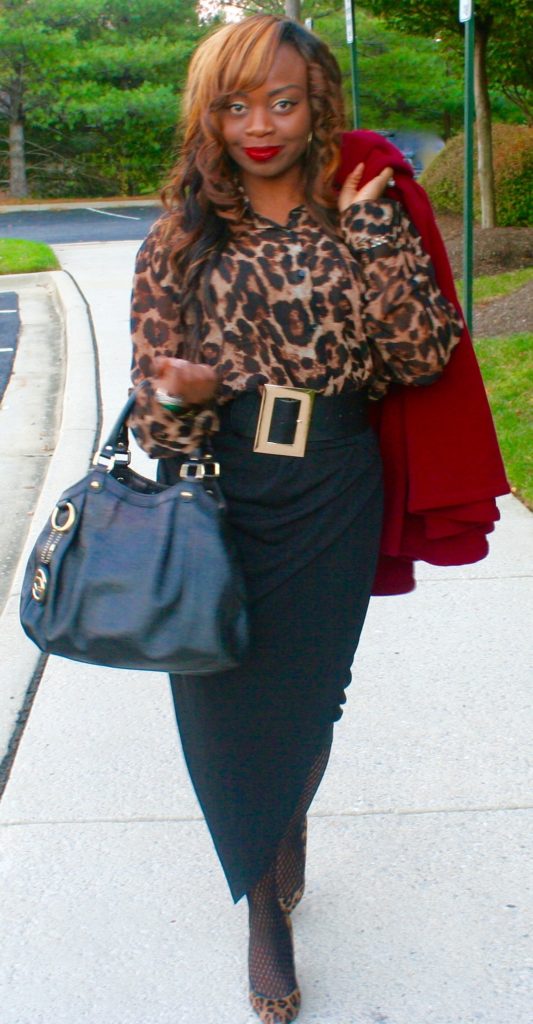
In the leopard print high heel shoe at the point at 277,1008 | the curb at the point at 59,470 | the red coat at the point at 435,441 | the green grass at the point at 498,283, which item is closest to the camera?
the red coat at the point at 435,441

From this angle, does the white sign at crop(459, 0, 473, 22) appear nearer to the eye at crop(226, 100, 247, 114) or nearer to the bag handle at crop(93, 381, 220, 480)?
the eye at crop(226, 100, 247, 114)

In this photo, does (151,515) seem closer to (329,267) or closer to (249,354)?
(249,354)

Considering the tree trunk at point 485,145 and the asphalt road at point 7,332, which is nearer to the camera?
the asphalt road at point 7,332

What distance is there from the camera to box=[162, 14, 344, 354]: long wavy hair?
207 centimetres

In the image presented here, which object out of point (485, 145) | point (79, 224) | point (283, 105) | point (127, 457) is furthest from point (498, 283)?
point (79, 224)

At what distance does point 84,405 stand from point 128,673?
331cm

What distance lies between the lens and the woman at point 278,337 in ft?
6.84

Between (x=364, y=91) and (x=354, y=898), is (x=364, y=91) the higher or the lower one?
the lower one

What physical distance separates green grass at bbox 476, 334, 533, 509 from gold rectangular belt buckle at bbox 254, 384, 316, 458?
10.4 feet

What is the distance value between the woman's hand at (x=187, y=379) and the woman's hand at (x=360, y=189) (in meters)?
0.40

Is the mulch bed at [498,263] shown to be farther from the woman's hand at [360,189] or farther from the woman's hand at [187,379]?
the woman's hand at [187,379]

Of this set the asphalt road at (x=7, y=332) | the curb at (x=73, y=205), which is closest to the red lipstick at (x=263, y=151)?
the asphalt road at (x=7, y=332)

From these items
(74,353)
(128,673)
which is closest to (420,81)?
(74,353)

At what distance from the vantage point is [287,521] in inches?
85.4
